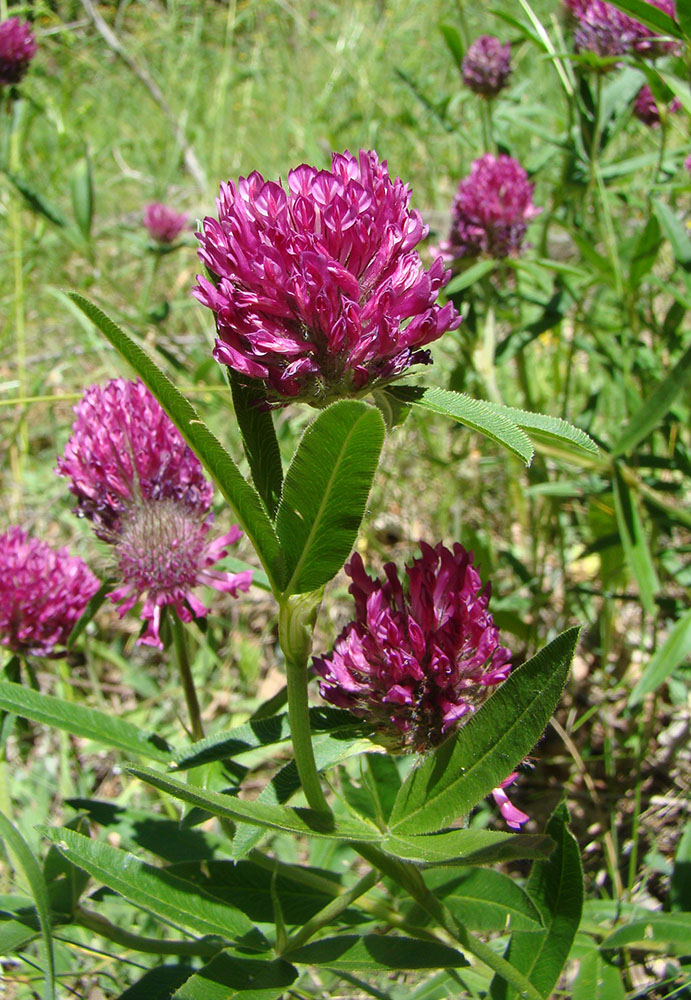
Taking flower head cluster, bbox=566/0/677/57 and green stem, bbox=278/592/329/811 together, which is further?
flower head cluster, bbox=566/0/677/57

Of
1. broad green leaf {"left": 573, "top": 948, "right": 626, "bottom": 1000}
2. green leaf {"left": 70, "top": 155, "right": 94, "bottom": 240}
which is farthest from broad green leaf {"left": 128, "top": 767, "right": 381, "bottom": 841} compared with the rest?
green leaf {"left": 70, "top": 155, "right": 94, "bottom": 240}

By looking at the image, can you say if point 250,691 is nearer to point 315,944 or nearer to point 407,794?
point 315,944

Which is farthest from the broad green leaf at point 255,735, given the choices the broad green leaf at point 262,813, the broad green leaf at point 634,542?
the broad green leaf at point 634,542

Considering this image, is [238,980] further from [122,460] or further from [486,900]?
[122,460]

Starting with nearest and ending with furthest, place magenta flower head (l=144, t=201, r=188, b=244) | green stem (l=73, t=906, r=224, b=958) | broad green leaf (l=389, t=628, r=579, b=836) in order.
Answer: broad green leaf (l=389, t=628, r=579, b=836) → green stem (l=73, t=906, r=224, b=958) → magenta flower head (l=144, t=201, r=188, b=244)

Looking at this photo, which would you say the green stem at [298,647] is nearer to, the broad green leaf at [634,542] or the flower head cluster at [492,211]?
the broad green leaf at [634,542]

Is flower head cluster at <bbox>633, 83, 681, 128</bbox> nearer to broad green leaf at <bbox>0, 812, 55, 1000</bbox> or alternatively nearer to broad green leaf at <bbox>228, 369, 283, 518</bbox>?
broad green leaf at <bbox>228, 369, 283, 518</bbox>
